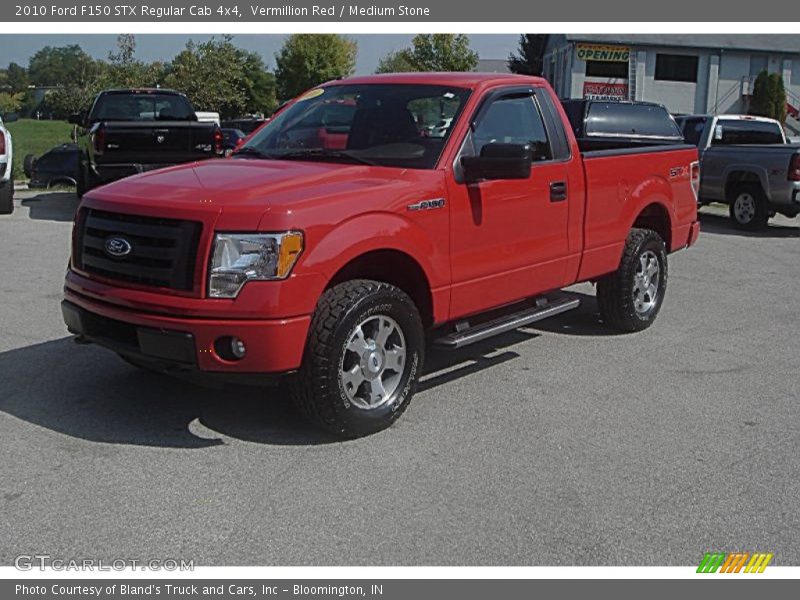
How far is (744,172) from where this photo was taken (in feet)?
48.2

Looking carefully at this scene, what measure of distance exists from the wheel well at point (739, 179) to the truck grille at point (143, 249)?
11.9 meters

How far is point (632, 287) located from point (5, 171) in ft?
31.8

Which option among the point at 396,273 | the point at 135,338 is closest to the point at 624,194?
the point at 396,273

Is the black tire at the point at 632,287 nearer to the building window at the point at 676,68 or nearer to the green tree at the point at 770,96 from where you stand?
the green tree at the point at 770,96

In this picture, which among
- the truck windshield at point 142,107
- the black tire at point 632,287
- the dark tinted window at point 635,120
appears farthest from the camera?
the truck windshield at point 142,107

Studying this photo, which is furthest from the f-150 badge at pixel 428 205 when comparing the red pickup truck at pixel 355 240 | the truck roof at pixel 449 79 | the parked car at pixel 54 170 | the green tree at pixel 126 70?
the green tree at pixel 126 70

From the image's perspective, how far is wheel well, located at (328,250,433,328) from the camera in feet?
16.7

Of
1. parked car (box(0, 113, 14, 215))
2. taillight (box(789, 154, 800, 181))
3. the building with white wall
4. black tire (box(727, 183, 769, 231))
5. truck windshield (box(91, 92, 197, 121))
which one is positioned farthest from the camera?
the building with white wall

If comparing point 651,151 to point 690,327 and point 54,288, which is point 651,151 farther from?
point 54,288

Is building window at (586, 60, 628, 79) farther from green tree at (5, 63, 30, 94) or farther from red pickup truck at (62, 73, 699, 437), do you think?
green tree at (5, 63, 30, 94)

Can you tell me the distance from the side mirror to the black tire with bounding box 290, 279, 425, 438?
89cm

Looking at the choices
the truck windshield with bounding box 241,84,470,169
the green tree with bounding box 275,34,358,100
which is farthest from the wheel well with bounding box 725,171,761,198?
the green tree with bounding box 275,34,358,100

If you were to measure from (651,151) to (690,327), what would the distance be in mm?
1534

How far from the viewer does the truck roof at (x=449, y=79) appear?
6.04 metres
